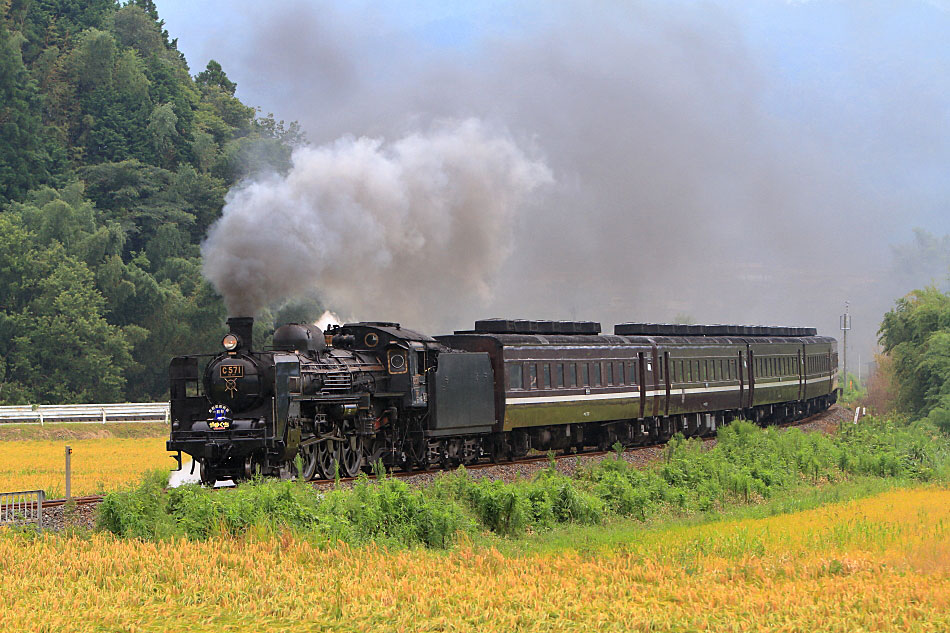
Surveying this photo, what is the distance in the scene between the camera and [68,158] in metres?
73.4

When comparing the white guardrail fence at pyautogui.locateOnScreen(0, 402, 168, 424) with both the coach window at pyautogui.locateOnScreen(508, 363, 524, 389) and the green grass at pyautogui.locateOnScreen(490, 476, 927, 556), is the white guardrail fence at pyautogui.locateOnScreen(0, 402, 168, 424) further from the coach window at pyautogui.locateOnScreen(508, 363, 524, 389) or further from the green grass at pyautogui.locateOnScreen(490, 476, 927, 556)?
the green grass at pyautogui.locateOnScreen(490, 476, 927, 556)

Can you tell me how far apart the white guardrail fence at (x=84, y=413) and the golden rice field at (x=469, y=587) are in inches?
1220

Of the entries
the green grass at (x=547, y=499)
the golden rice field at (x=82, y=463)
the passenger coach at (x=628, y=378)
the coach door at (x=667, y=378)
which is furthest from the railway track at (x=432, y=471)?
the green grass at (x=547, y=499)

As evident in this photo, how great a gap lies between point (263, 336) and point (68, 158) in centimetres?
2423

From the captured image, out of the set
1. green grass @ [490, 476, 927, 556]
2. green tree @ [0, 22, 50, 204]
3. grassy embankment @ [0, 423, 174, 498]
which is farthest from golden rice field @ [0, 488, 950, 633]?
green tree @ [0, 22, 50, 204]

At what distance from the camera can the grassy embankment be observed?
77.2 ft

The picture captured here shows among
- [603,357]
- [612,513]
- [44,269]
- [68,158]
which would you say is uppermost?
[68,158]

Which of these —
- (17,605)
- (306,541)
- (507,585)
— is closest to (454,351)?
(306,541)

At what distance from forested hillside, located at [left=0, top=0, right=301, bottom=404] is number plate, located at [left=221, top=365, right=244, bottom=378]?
34741mm

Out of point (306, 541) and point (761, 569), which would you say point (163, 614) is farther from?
point (761, 569)

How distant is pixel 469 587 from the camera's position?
1157 cm

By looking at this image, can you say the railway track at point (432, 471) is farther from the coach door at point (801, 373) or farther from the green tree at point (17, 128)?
the green tree at point (17, 128)

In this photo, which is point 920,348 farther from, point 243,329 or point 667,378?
point 243,329

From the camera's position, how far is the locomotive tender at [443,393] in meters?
19.9
